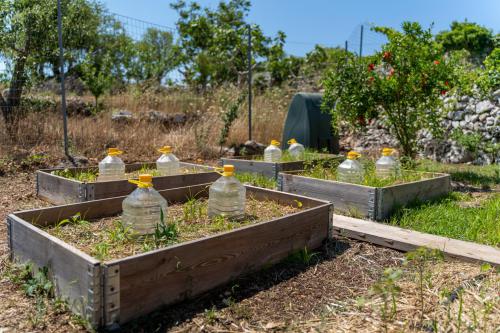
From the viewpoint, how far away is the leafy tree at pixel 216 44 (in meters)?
12.7

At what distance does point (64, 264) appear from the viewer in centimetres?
200

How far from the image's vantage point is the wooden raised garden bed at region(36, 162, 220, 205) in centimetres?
376

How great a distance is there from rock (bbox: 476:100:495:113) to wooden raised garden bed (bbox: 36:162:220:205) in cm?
584

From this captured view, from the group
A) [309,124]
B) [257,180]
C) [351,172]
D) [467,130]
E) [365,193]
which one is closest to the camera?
[365,193]

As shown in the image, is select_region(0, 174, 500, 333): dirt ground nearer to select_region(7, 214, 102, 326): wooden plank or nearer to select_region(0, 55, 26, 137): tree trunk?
A: select_region(7, 214, 102, 326): wooden plank

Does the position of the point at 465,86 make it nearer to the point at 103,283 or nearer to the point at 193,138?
the point at 193,138

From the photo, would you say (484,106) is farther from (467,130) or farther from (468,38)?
(468,38)

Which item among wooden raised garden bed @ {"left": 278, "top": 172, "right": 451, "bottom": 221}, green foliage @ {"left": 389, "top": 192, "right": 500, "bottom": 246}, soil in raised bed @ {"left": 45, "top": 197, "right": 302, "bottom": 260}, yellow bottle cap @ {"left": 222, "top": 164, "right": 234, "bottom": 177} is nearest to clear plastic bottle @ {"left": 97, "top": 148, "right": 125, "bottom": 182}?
soil in raised bed @ {"left": 45, "top": 197, "right": 302, "bottom": 260}

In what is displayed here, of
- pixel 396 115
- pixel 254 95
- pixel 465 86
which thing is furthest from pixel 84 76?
pixel 465 86

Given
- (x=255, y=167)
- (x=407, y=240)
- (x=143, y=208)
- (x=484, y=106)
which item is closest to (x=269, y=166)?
(x=255, y=167)

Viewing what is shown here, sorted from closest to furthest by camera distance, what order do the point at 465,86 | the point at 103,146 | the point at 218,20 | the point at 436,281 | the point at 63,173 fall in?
the point at 436,281 → the point at 63,173 → the point at 465,86 → the point at 103,146 → the point at 218,20

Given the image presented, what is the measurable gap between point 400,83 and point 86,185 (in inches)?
160

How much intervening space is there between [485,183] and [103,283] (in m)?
5.14

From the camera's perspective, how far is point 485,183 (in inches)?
214
